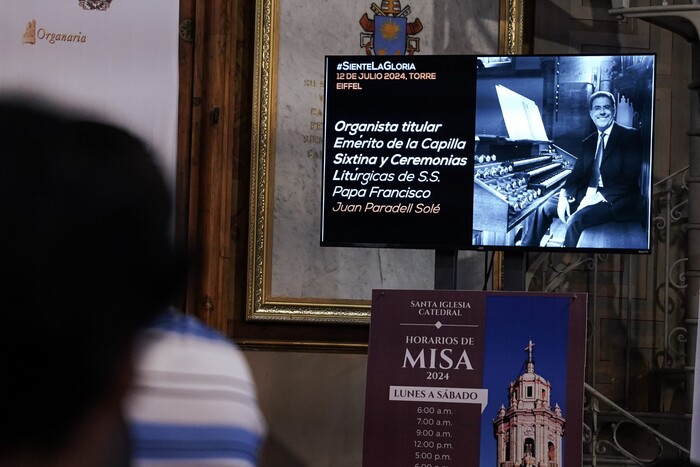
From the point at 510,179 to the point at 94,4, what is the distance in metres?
2.65

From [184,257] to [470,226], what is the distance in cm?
369

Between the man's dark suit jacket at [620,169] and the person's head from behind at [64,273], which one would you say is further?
the man's dark suit jacket at [620,169]

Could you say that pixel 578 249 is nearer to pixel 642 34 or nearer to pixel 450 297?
pixel 450 297

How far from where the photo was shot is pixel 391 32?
5.57m

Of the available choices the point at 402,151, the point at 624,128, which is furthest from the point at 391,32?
the point at 624,128

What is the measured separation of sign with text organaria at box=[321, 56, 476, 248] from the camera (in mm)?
4363

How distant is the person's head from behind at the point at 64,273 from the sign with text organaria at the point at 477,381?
352 centimetres

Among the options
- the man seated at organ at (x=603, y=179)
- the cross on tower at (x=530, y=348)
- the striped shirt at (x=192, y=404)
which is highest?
the man seated at organ at (x=603, y=179)

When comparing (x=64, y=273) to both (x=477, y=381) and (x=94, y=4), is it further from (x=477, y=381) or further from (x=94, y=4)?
(x=94, y=4)

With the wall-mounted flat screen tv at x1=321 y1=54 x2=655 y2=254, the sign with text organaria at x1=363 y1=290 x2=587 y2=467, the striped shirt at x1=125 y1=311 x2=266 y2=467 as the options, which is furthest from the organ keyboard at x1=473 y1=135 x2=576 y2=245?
the striped shirt at x1=125 y1=311 x2=266 y2=467

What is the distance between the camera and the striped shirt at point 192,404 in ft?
2.59

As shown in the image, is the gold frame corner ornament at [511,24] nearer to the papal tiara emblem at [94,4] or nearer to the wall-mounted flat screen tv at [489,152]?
the wall-mounted flat screen tv at [489,152]

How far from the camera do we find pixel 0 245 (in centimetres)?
66

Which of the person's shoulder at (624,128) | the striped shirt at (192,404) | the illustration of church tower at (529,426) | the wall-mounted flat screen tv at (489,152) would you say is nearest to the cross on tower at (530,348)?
the illustration of church tower at (529,426)
